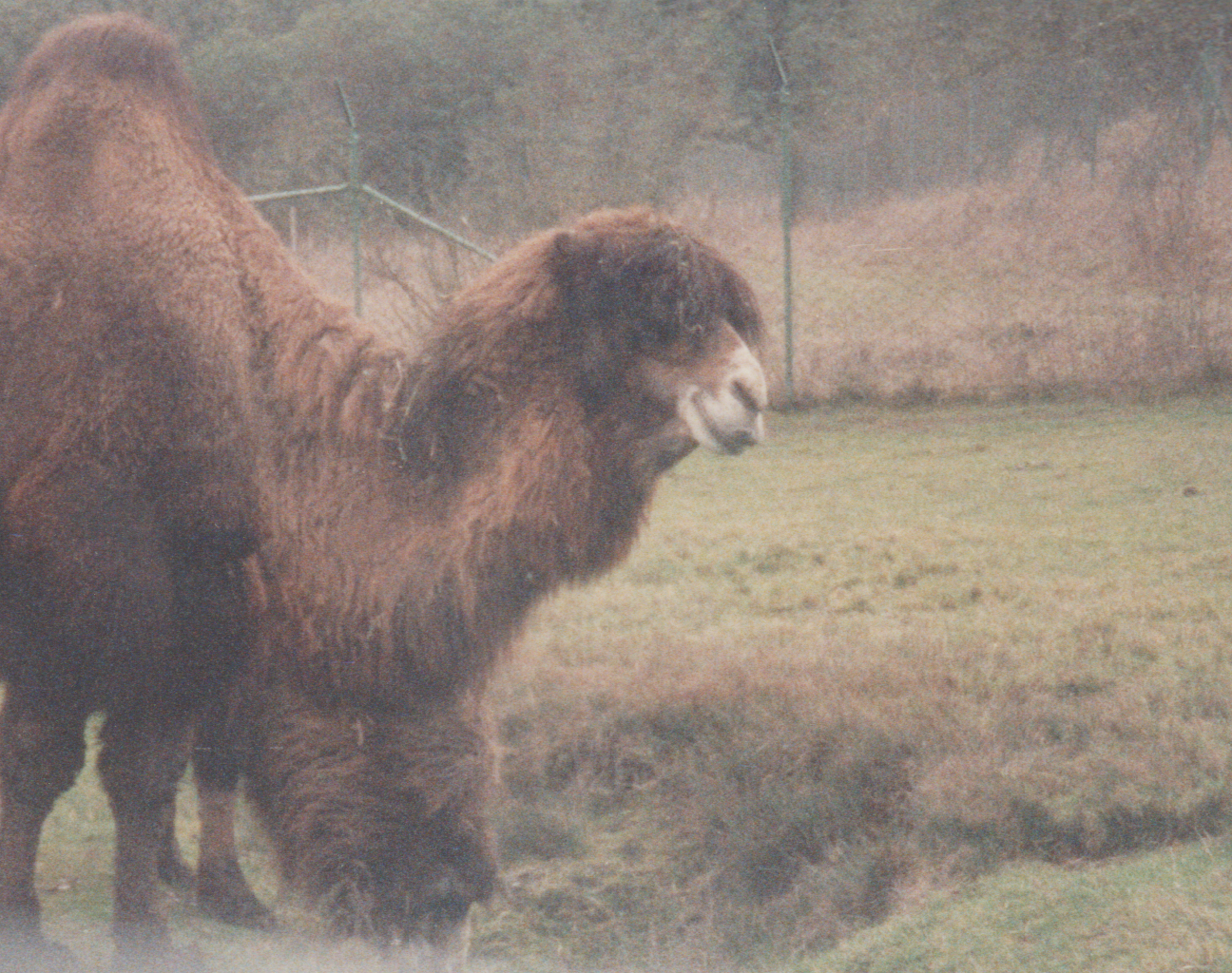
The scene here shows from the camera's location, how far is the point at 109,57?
5.55 meters

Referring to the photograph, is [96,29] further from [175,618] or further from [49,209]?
[175,618]

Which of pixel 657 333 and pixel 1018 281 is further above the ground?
pixel 657 333

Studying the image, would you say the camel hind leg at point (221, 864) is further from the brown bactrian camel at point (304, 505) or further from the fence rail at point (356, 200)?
the fence rail at point (356, 200)

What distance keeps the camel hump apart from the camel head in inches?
68.9

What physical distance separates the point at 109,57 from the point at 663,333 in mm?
2197

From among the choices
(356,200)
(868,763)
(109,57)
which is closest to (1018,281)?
(356,200)

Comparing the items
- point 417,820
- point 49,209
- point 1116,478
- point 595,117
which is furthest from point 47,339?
point 595,117

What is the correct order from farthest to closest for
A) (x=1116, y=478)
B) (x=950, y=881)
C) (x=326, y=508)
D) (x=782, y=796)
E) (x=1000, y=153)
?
1. (x=1000, y=153)
2. (x=1116, y=478)
3. (x=782, y=796)
4. (x=950, y=881)
5. (x=326, y=508)

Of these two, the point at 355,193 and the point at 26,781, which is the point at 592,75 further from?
the point at 26,781

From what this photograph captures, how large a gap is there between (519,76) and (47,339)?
11.1 metres

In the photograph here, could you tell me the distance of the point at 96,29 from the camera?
5.62 meters

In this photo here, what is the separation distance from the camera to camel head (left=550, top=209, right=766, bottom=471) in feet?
14.0

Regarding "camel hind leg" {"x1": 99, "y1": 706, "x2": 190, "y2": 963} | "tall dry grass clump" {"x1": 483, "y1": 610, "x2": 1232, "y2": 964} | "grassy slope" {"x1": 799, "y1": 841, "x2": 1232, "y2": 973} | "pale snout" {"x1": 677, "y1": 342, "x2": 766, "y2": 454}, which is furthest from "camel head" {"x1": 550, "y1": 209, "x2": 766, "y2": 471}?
"tall dry grass clump" {"x1": 483, "y1": 610, "x2": 1232, "y2": 964}

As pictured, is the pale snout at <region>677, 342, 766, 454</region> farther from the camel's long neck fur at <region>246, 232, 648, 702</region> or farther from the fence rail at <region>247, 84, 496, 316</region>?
the fence rail at <region>247, 84, 496, 316</region>
